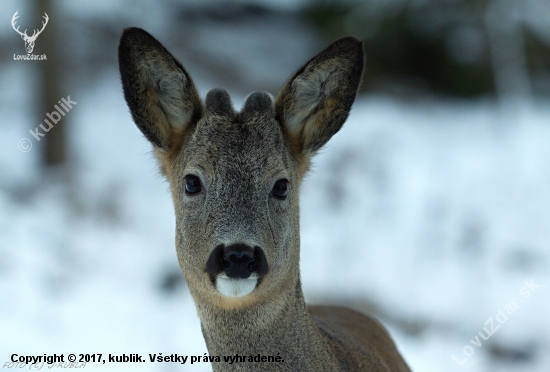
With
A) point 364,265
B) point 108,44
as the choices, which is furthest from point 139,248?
point 108,44

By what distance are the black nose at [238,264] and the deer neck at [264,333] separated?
38 centimetres

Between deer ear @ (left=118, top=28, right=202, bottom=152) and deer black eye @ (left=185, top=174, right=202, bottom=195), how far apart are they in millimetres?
401

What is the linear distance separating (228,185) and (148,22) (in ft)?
36.0

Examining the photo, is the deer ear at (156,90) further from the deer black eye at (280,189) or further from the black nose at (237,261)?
the black nose at (237,261)

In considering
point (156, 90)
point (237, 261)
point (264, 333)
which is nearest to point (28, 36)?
point (156, 90)

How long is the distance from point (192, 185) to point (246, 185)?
1.09 ft

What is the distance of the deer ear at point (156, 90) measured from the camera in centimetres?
355

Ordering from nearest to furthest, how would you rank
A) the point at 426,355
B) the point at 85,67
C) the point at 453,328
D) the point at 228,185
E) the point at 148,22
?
the point at 228,185, the point at 426,355, the point at 453,328, the point at 85,67, the point at 148,22

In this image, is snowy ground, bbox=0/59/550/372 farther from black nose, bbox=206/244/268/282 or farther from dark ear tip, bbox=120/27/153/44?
black nose, bbox=206/244/268/282

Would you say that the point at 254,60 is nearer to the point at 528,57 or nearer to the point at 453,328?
the point at 528,57

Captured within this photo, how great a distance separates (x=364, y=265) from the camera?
8.13m

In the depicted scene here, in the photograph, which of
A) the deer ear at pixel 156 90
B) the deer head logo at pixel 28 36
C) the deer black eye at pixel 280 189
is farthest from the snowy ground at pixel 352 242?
the deer black eye at pixel 280 189

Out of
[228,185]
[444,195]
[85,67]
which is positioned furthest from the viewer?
[85,67]

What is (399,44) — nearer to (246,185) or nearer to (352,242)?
(352,242)
